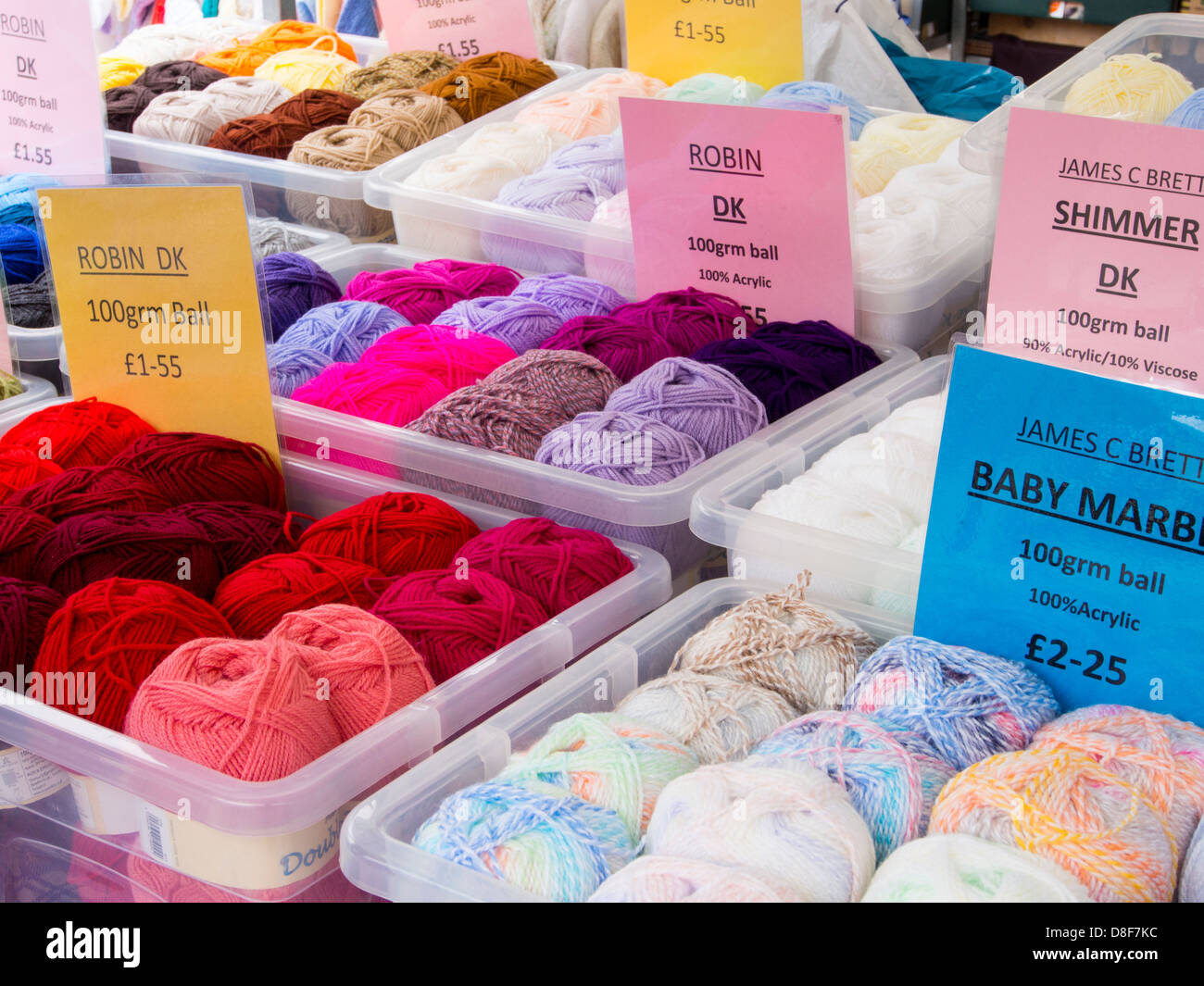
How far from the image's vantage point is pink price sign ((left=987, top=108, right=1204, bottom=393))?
141 cm

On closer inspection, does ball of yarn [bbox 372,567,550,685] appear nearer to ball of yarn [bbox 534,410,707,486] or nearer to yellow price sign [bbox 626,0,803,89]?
ball of yarn [bbox 534,410,707,486]

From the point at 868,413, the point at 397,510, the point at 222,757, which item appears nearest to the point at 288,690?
the point at 222,757

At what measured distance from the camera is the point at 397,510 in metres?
1.55

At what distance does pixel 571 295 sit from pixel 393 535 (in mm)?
701

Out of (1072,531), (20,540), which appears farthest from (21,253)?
(1072,531)

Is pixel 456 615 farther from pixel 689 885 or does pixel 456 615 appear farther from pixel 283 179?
pixel 283 179

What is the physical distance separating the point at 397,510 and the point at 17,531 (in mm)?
426

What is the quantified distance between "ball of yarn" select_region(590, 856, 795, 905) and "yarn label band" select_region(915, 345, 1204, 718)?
1.28ft

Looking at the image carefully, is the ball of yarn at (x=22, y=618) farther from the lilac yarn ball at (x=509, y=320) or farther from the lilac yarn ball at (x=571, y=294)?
the lilac yarn ball at (x=571, y=294)

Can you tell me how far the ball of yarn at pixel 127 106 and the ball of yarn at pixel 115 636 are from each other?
1979 millimetres

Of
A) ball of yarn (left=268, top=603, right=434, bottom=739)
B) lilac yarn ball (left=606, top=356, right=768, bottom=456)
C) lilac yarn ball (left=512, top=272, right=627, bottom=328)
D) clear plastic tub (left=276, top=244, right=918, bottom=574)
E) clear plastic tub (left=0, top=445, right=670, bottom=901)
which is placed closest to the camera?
clear plastic tub (left=0, top=445, right=670, bottom=901)

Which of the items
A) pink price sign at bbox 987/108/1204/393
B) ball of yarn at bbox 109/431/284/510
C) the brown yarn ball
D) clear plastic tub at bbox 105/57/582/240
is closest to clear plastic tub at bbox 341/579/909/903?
pink price sign at bbox 987/108/1204/393
